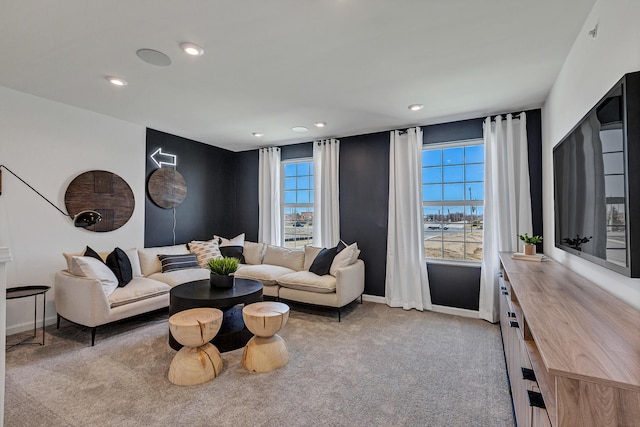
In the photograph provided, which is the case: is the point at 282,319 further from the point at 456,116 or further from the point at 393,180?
the point at 456,116

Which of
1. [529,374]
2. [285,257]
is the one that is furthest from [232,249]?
[529,374]

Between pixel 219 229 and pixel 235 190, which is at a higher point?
pixel 235 190

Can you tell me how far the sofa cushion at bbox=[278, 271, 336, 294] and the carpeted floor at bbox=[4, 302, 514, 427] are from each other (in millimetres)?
553

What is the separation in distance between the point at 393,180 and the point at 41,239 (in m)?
4.34

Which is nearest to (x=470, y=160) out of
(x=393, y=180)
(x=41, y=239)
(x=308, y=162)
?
(x=393, y=180)

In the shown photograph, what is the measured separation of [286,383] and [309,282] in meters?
1.60

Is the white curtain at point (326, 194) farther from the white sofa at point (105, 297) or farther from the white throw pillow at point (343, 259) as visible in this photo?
the white sofa at point (105, 297)

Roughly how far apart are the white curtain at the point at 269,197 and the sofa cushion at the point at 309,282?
4.75 ft

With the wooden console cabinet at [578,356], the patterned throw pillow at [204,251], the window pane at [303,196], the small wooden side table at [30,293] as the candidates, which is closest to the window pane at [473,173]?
the wooden console cabinet at [578,356]

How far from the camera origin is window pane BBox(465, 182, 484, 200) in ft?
13.4

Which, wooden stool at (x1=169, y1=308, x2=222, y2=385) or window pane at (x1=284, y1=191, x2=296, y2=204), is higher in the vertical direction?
window pane at (x1=284, y1=191, x2=296, y2=204)

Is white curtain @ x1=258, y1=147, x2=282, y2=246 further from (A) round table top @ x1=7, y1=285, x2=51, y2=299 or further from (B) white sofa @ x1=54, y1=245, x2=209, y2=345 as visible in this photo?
(A) round table top @ x1=7, y1=285, x2=51, y2=299

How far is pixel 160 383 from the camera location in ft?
7.68

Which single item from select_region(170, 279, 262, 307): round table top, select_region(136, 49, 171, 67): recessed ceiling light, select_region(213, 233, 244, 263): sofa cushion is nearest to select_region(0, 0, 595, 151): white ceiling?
select_region(136, 49, 171, 67): recessed ceiling light
